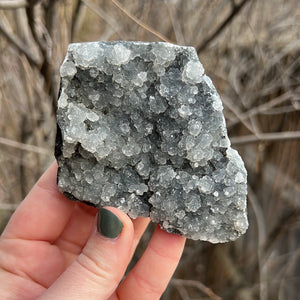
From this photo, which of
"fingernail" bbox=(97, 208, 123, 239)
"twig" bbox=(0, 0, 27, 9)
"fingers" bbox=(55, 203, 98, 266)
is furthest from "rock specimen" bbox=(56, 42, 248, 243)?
"twig" bbox=(0, 0, 27, 9)

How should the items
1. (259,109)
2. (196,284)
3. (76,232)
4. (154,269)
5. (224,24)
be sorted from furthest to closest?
(196,284)
(259,109)
(224,24)
(76,232)
(154,269)

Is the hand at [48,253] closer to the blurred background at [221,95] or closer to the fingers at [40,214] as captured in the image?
the fingers at [40,214]

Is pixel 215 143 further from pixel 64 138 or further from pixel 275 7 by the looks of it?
pixel 275 7

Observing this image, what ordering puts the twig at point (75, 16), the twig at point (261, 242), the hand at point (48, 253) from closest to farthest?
the hand at point (48, 253)
the twig at point (75, 16)
the twig at point (261, 242)

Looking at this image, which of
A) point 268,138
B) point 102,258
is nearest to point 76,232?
point 102,258

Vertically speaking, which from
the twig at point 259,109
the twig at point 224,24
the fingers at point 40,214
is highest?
the twig at point 224,24

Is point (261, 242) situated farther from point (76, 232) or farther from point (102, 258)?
point (102, 258)

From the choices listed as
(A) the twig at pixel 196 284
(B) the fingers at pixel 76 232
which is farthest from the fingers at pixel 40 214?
(A) the twig at pixel 196 284
